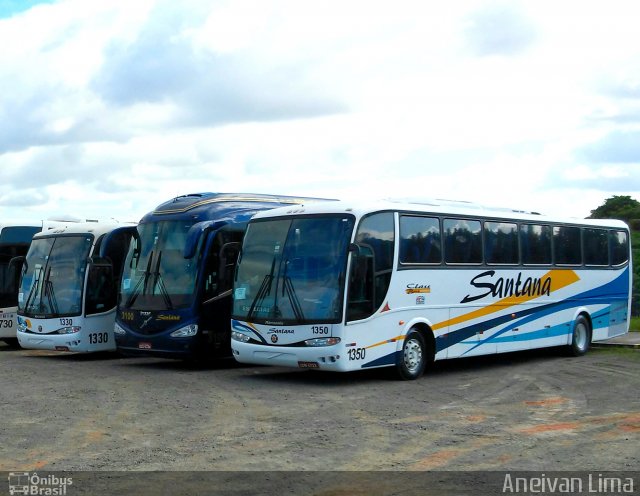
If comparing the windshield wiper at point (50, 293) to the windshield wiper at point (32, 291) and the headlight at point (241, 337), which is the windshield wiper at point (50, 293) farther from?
the headlight at point (241, 337)

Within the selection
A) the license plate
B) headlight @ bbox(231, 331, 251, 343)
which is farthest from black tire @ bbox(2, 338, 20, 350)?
the license plate

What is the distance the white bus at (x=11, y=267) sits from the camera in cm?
2548

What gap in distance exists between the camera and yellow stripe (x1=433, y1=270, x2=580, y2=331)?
19.3 meters

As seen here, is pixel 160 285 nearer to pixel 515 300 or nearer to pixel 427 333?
pixel 427 333

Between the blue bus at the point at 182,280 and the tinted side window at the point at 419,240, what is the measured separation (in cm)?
262

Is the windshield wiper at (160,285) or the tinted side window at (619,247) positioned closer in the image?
the windshield wiper at (160,285)

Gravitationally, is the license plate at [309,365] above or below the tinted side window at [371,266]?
below

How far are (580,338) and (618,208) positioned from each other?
45512mm

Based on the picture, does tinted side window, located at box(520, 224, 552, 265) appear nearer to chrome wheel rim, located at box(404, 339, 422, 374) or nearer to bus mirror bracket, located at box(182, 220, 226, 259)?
chrome wheel rim, located at box(404, 339, 422, 374)

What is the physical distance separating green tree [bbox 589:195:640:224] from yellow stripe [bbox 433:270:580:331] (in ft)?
138

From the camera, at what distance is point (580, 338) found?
77.2 ft

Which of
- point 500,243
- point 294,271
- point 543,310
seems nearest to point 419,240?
point 294,271

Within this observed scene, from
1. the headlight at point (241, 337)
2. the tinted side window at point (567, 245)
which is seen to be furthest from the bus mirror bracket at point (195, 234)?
the tinted side window at point (567, 245)

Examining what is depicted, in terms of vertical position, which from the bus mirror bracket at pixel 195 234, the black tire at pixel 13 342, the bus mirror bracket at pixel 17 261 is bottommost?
the black tire at pixel 13 342
